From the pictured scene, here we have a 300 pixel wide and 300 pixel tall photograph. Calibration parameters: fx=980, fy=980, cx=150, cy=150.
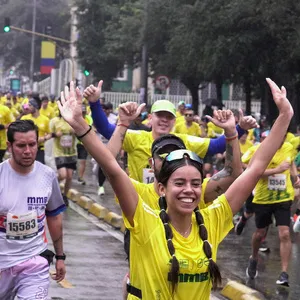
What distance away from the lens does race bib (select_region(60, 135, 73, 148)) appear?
18281 millimetres

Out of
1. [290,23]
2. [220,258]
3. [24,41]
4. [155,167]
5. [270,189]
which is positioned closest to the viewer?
[155,167]

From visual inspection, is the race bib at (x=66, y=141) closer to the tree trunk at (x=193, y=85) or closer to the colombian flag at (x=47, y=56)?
the tree trunk at (x=193, y=85)

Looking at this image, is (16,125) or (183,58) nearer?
(16,125)

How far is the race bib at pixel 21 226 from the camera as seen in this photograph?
22.6ft

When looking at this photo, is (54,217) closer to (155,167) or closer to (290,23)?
(155,167)

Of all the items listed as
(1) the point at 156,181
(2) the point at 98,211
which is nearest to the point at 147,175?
(1) the point at 156,181

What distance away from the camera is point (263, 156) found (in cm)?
521

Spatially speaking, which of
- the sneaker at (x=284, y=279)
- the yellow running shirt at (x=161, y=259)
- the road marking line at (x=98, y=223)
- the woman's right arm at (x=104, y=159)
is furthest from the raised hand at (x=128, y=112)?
the road marking line at (x=98, y=223)

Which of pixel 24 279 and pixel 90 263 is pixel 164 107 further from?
pixel 90 263

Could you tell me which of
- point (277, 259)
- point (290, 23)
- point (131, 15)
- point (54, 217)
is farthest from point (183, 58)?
point (54, 217)

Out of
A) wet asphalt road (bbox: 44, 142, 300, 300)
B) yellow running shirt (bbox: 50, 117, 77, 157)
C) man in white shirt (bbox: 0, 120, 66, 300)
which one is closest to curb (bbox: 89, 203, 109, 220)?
wet asphalt road (bbox: 44, 142, 300, 300)

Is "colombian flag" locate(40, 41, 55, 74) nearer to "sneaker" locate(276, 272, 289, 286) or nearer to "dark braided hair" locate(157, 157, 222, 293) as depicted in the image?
"sneaker" locate(276, 272, 289, 286)

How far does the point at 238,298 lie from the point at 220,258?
2.90m

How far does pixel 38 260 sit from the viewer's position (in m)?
6.94
